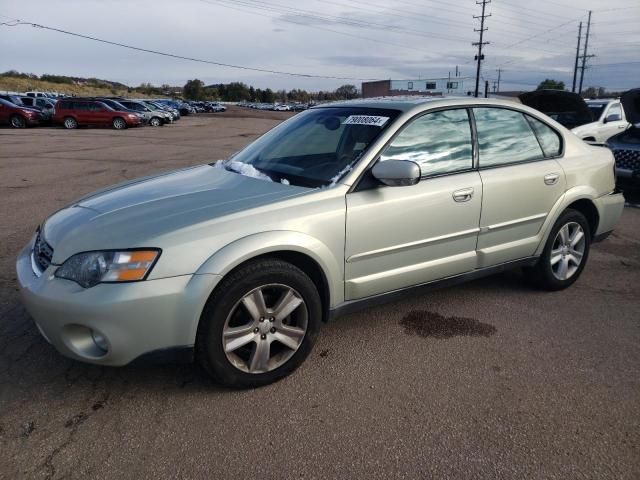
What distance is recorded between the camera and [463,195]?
3.51 metres

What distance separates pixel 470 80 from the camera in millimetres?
67188

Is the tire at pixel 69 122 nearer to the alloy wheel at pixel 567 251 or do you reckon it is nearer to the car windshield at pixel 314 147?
the car windshield at pixel 314 147

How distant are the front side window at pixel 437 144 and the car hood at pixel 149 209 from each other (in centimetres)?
78

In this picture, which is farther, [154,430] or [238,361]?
Result: [238,361]

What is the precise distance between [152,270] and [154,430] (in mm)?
793

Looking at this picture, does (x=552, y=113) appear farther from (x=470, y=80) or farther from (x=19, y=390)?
(x=470, y=80)

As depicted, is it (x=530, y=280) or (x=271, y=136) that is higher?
(x=271, y=136)

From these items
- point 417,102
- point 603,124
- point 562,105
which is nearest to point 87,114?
point 562,105

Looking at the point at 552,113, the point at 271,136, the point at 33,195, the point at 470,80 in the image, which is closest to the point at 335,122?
the point at 271,136

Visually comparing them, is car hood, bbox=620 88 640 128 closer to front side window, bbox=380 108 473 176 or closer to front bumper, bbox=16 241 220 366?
front side window, bbox=380 108 473 176

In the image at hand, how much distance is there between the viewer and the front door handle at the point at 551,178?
3990 millimetres

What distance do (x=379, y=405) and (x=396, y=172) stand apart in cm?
133

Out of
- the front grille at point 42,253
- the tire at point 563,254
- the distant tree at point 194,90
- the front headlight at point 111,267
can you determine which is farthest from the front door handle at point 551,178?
the distant tree at point 194,90

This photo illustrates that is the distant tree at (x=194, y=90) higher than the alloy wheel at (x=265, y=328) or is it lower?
higher
